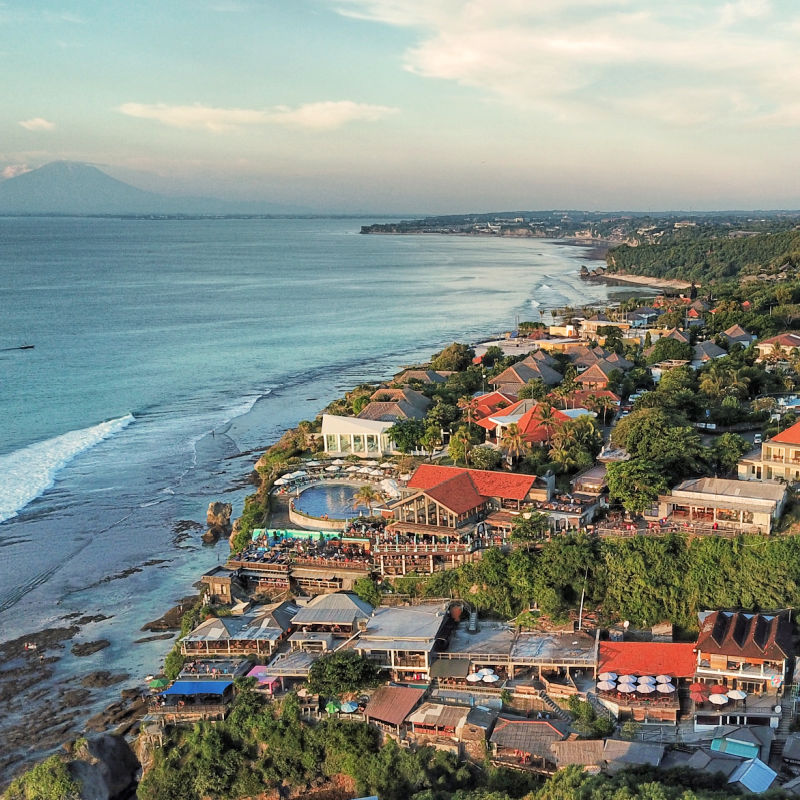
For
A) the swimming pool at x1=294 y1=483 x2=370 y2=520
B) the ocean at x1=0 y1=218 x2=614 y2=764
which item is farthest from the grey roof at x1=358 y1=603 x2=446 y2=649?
the ocean at x1=0 y1=218 x2=614 y2=764

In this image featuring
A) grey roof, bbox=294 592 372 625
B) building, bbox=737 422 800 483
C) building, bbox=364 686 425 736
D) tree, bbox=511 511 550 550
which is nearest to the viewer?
building, bbox=364 686 425 736

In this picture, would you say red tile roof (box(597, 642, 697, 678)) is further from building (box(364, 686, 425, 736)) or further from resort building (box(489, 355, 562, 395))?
resort building (box(489, 355, 562, 395))

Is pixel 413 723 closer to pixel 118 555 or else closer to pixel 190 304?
pixel 118 555

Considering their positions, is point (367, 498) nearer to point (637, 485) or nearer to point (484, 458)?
point (484, 458)

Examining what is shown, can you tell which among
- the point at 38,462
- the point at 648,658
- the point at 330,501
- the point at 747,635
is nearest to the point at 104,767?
the point at 330,501

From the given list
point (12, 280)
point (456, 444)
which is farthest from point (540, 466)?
point (12, 280)
